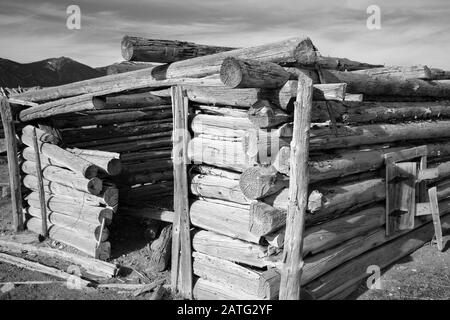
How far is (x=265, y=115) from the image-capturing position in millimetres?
4777

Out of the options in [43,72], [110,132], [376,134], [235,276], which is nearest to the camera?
[235,276]

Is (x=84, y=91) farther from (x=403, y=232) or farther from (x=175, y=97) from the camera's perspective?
(x=403, y=232)

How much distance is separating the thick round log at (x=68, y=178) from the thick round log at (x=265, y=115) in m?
3.65

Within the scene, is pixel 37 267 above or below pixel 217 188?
below

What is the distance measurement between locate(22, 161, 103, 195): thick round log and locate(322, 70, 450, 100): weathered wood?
4.31 meters

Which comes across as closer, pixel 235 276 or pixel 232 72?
pixel 232 72

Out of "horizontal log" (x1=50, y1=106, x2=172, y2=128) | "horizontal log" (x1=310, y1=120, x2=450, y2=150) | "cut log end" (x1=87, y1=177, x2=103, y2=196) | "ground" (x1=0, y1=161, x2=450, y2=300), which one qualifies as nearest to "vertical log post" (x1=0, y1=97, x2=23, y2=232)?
"horizontal log" (x1=50, y1=106, x2=172, y2=128)

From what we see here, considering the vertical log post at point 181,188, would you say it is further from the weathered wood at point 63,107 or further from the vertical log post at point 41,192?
the vertical log post at point 41,192

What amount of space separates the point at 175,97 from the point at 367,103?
9.67 ft


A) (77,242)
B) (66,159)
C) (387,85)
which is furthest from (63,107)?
(387,85)

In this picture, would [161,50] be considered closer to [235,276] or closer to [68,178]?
[235,276]

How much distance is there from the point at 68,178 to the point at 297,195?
193 inches
